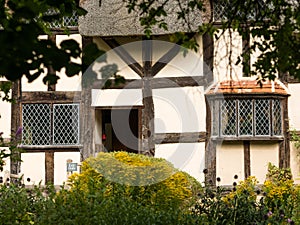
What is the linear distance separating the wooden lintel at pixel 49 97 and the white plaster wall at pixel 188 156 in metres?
1.93

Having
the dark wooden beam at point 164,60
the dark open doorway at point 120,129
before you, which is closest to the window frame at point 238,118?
the dark wooden beam at point 164,60

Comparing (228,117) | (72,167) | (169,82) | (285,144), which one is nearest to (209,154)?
(228,117)

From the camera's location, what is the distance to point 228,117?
37.3 ft

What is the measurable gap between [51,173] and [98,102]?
1.53m

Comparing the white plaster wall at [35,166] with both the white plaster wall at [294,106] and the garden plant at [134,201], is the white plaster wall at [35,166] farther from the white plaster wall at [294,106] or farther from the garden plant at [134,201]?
the white plaster wall at [294,106]

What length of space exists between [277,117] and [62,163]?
3902 millimetres

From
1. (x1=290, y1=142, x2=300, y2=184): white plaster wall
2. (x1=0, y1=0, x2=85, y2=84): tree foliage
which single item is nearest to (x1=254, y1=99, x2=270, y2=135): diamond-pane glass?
(x1=290, y1=142, x2=300, y2=184): white plaster wall

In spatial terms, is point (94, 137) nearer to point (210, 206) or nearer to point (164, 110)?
point (164, 110)

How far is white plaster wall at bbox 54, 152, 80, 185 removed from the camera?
463 inches

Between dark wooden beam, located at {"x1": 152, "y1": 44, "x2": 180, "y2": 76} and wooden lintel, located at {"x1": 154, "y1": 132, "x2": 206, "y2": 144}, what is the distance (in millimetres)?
1132

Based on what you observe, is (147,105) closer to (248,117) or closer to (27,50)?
(248,117)

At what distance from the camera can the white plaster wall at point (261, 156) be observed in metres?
11.3

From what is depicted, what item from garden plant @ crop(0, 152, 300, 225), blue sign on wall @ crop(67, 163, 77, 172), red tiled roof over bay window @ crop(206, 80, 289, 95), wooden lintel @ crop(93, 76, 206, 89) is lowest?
garden plant @ crop(0, 152, 300, 225)

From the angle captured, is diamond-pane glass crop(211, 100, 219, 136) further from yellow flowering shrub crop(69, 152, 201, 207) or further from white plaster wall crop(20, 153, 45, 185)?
white plaster wall crop(20, 153, 45, 185)
